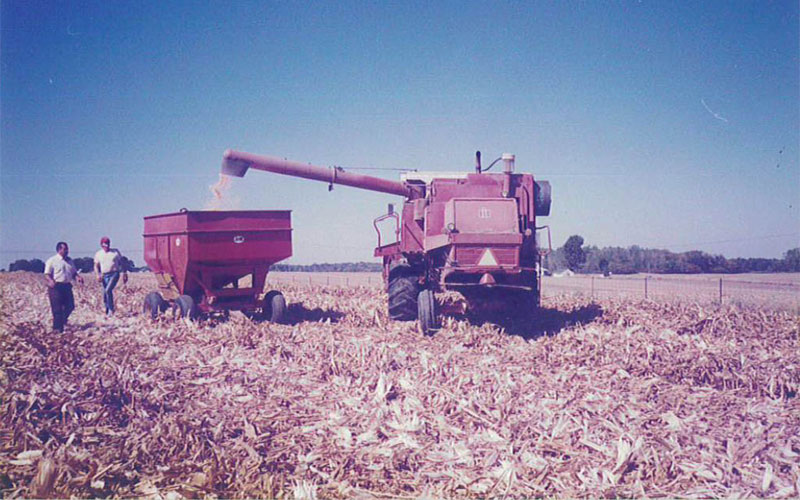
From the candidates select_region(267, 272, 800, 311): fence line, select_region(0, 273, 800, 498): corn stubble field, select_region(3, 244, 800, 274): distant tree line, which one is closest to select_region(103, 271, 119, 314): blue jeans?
select_region(0, 273, 800, 498): corn stubble field

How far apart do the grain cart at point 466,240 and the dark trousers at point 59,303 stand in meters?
3.66

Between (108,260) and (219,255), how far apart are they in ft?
8.83

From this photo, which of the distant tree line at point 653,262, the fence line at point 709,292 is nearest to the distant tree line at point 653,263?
the distant tree line at point 653,262

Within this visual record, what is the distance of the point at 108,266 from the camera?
11.4 metres

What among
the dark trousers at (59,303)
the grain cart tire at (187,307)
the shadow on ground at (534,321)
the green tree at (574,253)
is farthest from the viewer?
the green tree at (574,253)

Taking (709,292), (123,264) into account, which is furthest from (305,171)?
(709,292)

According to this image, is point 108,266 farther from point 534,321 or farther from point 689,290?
point 689,290

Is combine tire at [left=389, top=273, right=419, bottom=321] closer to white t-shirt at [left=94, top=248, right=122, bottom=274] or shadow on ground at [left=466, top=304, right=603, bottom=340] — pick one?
shadow on ground at [left=466, top=304, right=603, bottom=340]

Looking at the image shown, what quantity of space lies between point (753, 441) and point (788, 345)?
4.83 m

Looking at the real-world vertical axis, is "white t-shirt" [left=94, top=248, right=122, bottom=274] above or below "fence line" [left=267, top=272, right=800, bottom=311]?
above

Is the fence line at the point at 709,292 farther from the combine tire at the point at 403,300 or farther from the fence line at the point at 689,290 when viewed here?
the combine tire at the point at 403,300

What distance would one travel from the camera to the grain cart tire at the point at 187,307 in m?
10.2

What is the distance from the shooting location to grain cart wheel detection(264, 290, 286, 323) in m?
10.9

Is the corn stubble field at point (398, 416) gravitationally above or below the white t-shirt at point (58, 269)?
below
